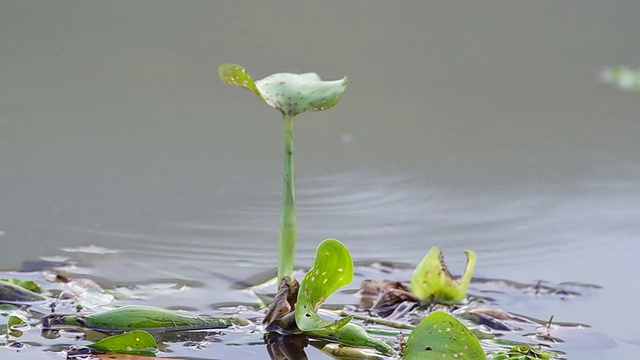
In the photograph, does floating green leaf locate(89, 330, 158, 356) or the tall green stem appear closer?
floating green leaf locate(89, 330, 158, 356)

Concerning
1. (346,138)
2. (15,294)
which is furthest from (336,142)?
(15,294)

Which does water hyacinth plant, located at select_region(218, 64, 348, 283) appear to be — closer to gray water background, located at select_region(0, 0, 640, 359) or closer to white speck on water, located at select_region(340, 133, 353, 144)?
gray water background, located at select_region(0, 0, 640, 359)

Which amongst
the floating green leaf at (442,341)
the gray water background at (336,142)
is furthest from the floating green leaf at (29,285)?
the floating green leaf at (442,341)

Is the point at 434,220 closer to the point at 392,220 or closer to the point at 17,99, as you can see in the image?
the point at 392,220

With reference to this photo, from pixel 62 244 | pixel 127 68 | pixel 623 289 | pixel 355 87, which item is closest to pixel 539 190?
pixel 623 289

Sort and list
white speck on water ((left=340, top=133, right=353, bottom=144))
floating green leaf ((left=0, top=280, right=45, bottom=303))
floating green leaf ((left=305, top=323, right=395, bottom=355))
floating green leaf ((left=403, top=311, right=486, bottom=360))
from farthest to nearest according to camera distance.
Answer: white speck on water ((left=340, top=133, right=353, bottom=144)) < floating green leaf ((left=0, top=280, right=45, bottom=303)) < floating green leaf ((left=305, top=323, right=395, bottom=355)) < floating green leaf ((left=403, top=311, right=486, bottom=360))

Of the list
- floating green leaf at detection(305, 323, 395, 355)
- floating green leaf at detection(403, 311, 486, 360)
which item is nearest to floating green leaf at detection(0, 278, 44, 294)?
floating green leaf at detection(305, 323, 395, 355)

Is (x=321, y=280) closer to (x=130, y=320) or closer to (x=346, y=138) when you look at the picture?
(x=130, y=320)
